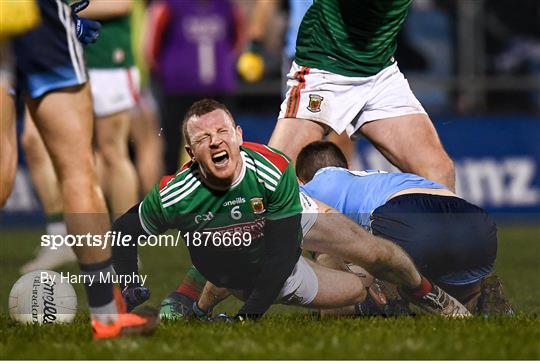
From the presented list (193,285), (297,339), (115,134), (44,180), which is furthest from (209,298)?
(115,134)

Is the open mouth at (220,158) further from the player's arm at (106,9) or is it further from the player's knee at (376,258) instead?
the player's arm at (106,9)

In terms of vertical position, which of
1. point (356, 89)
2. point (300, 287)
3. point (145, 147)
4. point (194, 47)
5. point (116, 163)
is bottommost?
point (145, 147)

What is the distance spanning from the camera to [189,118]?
6137 mm

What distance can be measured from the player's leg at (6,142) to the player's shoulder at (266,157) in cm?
125

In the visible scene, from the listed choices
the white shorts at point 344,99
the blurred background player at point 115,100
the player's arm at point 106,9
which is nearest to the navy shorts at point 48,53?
the white shorts at point 344,99

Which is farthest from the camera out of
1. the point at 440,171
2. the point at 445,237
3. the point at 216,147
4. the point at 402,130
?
the point at 402,130

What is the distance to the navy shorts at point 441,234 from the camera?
21.3 ft

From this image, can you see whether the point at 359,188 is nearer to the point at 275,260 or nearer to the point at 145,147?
the point at 275,260

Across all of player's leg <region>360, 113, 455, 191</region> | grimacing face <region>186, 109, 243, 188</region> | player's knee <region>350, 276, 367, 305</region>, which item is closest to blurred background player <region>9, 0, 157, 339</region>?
grimacing face <region>186, 109, 243, 188</region>

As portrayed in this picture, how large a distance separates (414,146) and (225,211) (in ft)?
5.25

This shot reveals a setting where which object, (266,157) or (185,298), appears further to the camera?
(185,298)

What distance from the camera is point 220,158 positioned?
6.08m

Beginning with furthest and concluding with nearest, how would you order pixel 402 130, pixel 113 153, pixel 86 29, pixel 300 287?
pixel 113 153 < pixel 402 130 < pixel 86 29 < pixel 300 287

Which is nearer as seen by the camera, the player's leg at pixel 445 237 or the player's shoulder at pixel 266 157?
the player's shoulder at pixel 266 157
